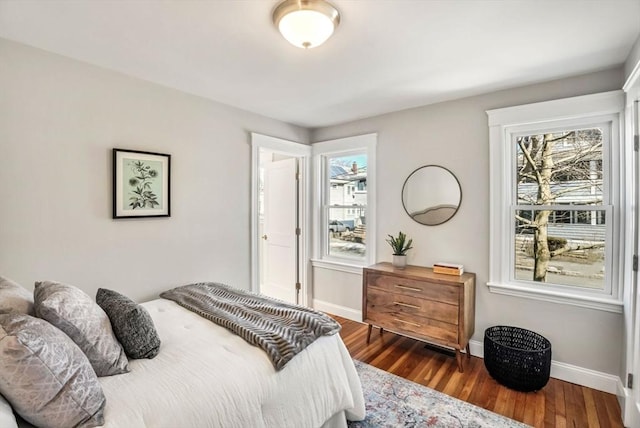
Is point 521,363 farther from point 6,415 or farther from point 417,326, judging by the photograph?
point 6,415

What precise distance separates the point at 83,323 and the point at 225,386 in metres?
0.67

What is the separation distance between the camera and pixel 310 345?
1.71 metres

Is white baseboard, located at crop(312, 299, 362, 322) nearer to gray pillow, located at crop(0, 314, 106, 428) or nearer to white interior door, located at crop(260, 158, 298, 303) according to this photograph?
white interior door, located at crop(260, 158, 298, 303)

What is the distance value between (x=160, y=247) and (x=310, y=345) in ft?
5.55

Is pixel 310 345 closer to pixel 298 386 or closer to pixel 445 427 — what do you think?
pixel 298 386

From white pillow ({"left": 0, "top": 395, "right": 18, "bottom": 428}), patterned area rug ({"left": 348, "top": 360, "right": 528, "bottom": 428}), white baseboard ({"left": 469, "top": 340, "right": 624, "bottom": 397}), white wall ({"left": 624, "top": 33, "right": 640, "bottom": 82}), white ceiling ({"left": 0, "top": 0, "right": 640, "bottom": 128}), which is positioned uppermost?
white ceiling ({"left": 0, "top": 0, "right": 640, "bottom": 128})

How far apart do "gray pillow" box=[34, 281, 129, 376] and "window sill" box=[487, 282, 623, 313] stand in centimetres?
285

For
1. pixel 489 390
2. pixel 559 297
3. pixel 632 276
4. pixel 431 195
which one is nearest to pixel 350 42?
pixel 431 195

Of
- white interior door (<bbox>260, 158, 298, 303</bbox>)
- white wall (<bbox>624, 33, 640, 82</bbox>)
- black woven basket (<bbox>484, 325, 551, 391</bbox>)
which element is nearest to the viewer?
white wall (<bbox>624, 33, 640, 82</bbox>)

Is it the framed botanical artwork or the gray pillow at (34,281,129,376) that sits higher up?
the framed botanical artwork

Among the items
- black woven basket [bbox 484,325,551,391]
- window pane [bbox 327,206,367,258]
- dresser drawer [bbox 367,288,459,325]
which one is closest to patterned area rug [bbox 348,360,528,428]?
black woven basket [bbox 484,325,551,391]

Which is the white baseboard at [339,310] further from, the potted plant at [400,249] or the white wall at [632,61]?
the white wall at [632,61]

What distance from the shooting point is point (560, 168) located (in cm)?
257

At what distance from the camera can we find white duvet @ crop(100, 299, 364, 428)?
1188mm
